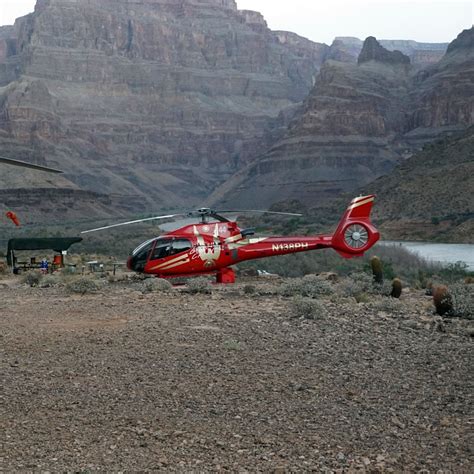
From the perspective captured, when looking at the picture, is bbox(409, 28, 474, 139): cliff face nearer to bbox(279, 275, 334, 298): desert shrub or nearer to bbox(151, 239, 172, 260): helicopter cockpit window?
bbox(151, 239, 172, 260): helicopter cockpit window

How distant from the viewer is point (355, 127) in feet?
572

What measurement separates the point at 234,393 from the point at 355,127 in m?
168

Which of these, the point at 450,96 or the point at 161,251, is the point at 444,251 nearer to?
the point at 161,251

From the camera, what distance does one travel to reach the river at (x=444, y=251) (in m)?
52.6

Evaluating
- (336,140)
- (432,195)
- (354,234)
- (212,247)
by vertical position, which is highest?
(354,234)

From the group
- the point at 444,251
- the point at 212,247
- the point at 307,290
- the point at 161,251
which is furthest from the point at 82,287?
the point at 444,251

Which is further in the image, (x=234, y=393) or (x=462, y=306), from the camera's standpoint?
(x=462, y=306)

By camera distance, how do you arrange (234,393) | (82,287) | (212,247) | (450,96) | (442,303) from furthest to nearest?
(450,96), (212,247), (82,287), (442,303), (234,393)

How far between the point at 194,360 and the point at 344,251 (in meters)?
11.4

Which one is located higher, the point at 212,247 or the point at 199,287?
the point at 212,247

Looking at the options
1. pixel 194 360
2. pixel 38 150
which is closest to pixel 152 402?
pixel 194 360

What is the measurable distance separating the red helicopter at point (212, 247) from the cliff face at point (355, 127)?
12919cm

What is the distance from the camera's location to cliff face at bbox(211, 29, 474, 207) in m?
158

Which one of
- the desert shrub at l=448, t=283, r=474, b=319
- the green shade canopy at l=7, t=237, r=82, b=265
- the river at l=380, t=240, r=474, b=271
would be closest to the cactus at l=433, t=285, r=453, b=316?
the desert shrub at l=448, t=283, r=474, b=319
